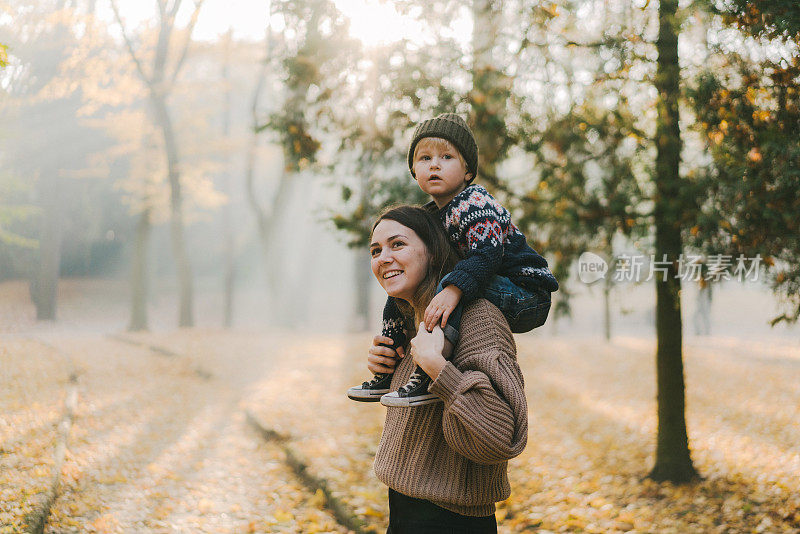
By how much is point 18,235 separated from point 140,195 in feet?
33.8

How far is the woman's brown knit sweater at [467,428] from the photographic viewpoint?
1.54m

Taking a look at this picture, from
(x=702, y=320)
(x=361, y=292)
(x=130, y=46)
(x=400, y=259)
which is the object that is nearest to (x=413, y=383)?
(x=400, y=259)

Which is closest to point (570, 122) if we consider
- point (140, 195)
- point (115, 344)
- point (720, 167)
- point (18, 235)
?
point (720, 167)

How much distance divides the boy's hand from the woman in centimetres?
3

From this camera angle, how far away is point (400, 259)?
182 cm

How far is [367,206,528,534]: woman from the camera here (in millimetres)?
1550

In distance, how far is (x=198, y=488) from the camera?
571 centimetres

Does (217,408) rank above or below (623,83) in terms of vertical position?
below

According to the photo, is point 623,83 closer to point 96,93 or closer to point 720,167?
A: point 720,167

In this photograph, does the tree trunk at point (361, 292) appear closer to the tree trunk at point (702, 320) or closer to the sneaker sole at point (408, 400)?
the tree trunk at point (702, 320)

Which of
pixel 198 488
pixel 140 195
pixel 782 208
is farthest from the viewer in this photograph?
pixel 140 195

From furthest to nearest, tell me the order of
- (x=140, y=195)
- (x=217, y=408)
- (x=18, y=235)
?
(x=140, y=195), (x=217, y=408), (x=18, y=235)

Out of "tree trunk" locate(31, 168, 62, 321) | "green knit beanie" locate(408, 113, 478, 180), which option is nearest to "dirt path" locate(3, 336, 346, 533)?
"tree trunk" locate(31, 168, 62, 321)

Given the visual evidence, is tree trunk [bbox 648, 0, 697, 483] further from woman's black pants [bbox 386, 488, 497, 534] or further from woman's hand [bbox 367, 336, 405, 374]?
woman's black pants [bbox 386, 488, 497, 534]
